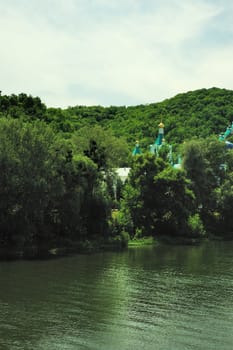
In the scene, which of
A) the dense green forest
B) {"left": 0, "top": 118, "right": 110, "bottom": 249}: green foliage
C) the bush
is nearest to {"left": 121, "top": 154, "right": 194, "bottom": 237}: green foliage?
the dense green forest

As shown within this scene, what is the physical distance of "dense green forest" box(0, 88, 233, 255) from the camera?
43.3 meters

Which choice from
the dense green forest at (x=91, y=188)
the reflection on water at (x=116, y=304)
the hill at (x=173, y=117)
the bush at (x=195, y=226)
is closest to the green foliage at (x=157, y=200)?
the dense green forest at (x=91, y=188)

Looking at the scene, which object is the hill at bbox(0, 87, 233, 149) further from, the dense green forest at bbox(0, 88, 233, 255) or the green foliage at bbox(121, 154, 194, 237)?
the green foliage at bbox(121, 154, 194, 237)

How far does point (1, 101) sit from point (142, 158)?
17998 millimetres

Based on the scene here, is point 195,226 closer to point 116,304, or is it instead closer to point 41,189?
point 41,189

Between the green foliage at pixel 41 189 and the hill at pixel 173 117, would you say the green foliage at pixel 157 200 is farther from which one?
the hill at pixel 173 117

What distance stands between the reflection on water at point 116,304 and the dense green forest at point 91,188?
4.89m

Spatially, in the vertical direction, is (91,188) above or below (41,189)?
above

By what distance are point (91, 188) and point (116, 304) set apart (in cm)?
2315

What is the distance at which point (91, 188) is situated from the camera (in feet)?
164

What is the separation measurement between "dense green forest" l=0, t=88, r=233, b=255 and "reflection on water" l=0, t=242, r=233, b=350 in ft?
16.0

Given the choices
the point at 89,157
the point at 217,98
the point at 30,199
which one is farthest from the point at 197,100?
the point at 30,199

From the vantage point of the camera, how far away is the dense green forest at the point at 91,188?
43281mm

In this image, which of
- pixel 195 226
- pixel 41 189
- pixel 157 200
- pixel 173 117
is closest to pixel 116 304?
pixel 41 189
